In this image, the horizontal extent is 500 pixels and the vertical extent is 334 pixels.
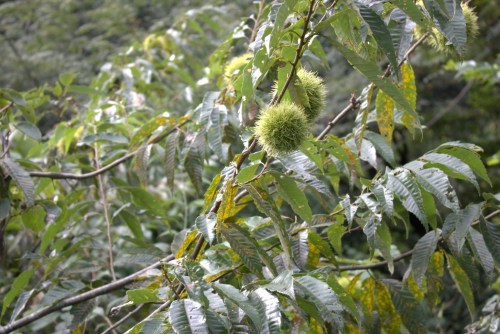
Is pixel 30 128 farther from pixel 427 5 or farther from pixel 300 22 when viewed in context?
pixel 427 5

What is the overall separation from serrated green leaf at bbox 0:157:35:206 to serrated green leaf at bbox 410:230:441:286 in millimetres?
949

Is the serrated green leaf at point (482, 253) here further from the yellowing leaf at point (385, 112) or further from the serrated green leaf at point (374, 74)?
the serrated green leaf at point (374, 74)

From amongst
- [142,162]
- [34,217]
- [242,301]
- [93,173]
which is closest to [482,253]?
[242,301]

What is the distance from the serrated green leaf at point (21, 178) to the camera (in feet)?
5.18

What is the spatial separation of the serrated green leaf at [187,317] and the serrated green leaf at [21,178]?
0.77 metres

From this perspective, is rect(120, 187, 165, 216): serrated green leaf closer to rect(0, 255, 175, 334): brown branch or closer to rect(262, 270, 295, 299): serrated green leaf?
rect(0, 255, 175, 334): brown branch

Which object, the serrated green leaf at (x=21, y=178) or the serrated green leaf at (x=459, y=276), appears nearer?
the serrated green leaf at (x=459, y=276)

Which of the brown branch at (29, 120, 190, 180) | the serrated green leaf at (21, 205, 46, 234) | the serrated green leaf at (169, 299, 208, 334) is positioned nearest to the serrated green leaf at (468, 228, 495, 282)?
the serrated green leaf at (169, 299, 208, 334)

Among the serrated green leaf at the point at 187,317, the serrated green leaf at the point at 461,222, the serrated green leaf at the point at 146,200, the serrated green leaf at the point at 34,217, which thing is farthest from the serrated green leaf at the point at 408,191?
the serrated green leaf at the point at 34,217

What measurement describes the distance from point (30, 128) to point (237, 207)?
82 centimetres

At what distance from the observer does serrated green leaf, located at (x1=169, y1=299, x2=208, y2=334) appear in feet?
3.01

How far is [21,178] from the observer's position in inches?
63.2

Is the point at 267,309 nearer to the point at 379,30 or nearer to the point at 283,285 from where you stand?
the point at 283,285

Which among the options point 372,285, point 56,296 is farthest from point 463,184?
point 56,296
